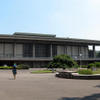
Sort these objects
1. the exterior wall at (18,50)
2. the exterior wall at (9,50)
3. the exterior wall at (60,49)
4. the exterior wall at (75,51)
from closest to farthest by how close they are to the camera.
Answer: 1. the exterior wall at (9,50)
2. the exterior wall at (18,50)
3. the exterior wall at (60,49)
4. the exterior wall at (75,51)

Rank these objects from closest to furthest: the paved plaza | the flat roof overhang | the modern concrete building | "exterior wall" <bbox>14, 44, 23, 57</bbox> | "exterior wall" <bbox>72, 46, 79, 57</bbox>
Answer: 1. the paved plaza
2. the flat roof overhang
3. the modern concrete building
4. "exterior wall" <bbox>14, 44, 23, 57</bbox>
5. "exterior wall" <bbox>72, 46, 79, 57</bbox>

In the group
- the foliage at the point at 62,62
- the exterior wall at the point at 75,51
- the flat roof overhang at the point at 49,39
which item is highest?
the flat roof overhang at the point at 49,39

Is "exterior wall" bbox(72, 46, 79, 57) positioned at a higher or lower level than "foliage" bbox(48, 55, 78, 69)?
higher

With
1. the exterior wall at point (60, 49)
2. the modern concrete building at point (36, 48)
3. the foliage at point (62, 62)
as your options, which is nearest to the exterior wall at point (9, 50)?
the modern concrete building at point (36, 48)

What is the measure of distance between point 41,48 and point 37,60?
733 cm

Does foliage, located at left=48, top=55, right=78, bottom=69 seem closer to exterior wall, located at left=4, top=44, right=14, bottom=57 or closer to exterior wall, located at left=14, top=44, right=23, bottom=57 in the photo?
exterior wall, located at left=14, top=44, right=23, bottom=57

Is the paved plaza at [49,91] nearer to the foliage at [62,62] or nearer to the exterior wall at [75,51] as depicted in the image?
the foliage at [62,62]

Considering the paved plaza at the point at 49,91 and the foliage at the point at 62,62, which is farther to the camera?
the foliage at the point at 62,62

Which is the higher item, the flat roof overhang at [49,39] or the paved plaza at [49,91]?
the flat roof overhang at [49,39]

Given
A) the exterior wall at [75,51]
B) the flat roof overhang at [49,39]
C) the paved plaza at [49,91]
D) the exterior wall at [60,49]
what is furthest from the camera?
the exterior wall at [75,51]

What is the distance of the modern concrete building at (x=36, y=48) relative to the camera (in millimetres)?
57366

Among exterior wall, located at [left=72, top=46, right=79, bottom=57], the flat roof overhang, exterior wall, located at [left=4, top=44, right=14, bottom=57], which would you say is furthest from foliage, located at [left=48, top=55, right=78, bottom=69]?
exterior wall, located at [left=72, top=46, right=79, bottom=57]

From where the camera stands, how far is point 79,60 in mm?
63500

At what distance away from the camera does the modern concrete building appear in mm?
57366
